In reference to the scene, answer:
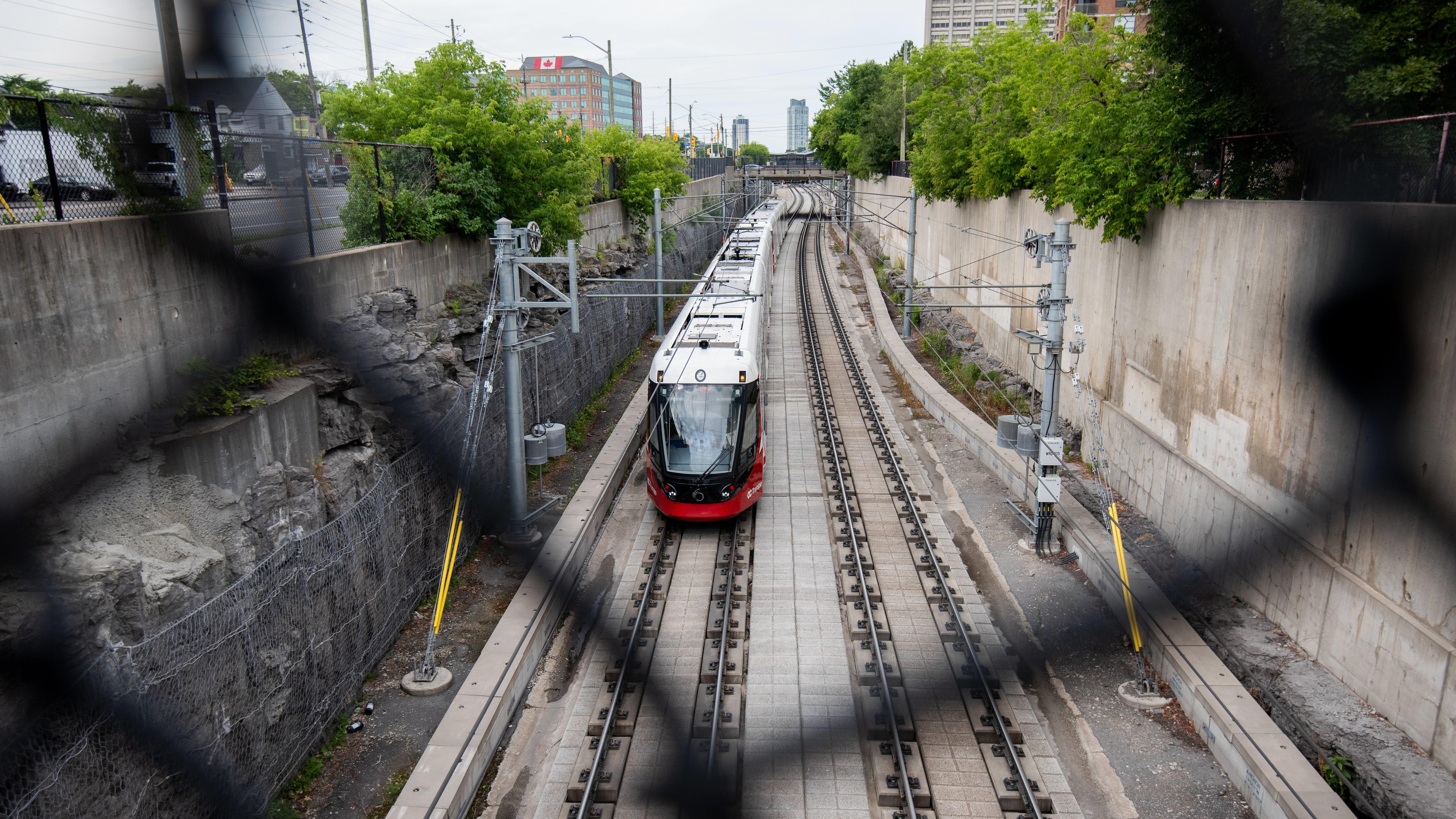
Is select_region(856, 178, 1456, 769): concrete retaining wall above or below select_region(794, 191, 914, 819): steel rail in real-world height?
above

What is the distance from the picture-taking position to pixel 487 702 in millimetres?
4637

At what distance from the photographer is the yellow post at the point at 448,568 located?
7.84 feet

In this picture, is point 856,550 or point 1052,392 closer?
point 1052,392

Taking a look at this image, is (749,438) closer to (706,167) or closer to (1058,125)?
(1058,125)

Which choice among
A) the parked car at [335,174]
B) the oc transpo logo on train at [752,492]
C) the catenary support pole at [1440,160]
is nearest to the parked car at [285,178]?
the catenary support pole at [1440,160]

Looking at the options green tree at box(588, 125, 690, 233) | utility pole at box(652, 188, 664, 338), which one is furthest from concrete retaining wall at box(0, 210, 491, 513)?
green tree at box(588, 125, 690, 233)

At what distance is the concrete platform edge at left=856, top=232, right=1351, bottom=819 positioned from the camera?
6.51 ft


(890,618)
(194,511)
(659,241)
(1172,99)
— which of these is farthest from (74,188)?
(659,241)

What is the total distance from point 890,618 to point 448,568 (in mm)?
2993

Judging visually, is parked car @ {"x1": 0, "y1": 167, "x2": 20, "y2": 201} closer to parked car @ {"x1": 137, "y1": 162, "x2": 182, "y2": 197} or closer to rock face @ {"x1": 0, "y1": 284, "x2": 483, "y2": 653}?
rock face @ {"x1": 0, "y1": 284, "x2": 483, "y2": 653}

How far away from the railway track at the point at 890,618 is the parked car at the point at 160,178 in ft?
3.59

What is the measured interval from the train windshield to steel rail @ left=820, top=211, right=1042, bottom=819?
1.34m

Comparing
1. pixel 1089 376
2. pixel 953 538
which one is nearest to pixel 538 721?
pixel 953 538

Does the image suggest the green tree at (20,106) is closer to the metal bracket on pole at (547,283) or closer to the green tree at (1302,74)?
the green tree at (1302,74)
